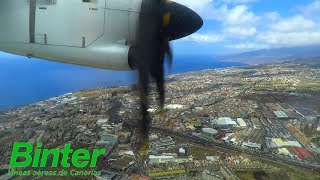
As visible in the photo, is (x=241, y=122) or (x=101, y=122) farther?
(x=241, y=122)

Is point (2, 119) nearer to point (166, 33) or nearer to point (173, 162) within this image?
point (173, 162)

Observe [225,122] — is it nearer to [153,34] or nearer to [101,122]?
[101,122]

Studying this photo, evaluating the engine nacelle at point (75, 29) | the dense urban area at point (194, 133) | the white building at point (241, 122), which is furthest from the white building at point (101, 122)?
the engine nacelle at point (75, 29)

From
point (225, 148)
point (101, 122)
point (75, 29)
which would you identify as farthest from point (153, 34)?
point (101, 122)

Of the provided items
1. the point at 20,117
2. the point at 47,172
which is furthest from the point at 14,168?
the point at 20,117

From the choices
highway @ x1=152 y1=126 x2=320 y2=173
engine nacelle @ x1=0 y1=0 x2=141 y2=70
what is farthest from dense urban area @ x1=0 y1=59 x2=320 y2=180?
engine nacelle @ x1=0 y1=0 x2=141 y2=70

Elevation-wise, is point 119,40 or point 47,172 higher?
point 119,40

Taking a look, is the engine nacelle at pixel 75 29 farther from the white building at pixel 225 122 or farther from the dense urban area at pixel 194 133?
the white building at pixel 225 122
